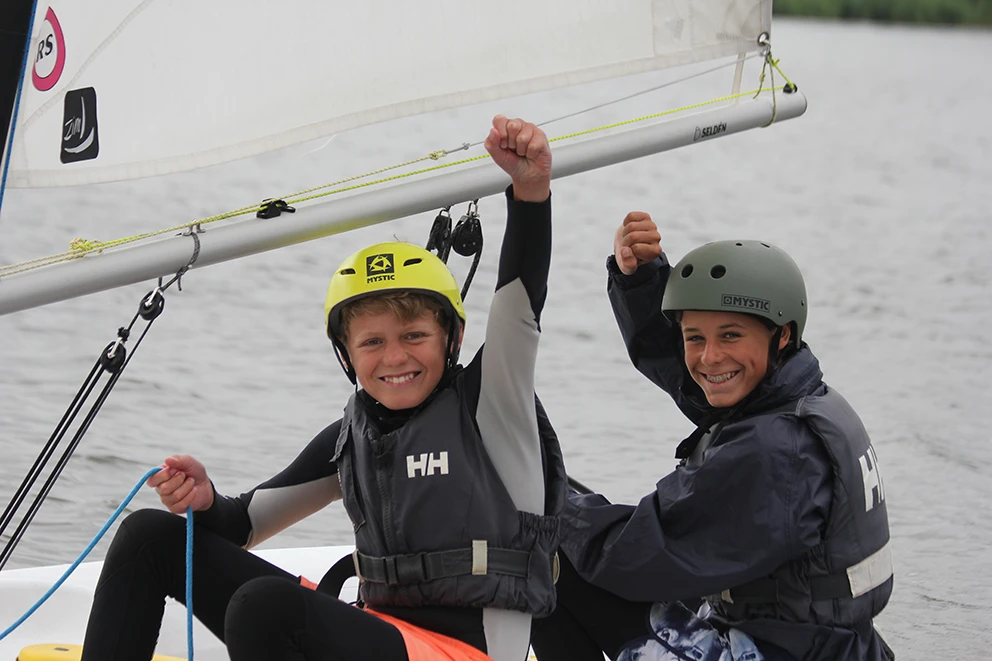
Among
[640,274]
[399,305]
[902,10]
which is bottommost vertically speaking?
[399,305]

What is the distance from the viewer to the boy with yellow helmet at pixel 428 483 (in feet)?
7.08

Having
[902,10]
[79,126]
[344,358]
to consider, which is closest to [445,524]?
[344,358]

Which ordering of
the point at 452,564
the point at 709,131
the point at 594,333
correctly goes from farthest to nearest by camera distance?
1. the point at 594,333
2. the point at 709,131
3. the point at 452,564

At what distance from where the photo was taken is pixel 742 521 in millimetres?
2260

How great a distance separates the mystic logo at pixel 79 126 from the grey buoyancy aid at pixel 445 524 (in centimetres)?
67

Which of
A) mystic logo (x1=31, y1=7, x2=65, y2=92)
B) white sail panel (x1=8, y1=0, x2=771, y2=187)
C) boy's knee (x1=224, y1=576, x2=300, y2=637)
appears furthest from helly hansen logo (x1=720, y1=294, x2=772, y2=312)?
mystic logo (x1=31, y1=7, x2=65, y2=92)

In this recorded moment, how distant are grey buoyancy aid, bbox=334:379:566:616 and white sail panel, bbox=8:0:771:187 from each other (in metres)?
0.64

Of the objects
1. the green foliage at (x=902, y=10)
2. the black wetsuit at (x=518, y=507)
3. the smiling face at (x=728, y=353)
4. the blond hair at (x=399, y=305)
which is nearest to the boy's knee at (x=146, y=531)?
the black wetsuit at (x=518, y=507)

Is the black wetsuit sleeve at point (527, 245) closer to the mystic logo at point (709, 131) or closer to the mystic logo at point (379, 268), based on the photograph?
the mystic logo at point (379, 268)

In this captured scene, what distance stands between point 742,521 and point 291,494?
0.80 metres

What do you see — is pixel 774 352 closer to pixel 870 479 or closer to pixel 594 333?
pixel 870 479

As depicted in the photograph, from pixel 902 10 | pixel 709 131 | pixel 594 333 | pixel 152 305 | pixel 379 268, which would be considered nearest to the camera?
pixel 379 268

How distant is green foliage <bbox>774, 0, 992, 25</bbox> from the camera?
32.6 meters

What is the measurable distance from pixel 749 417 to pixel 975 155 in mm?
14291
